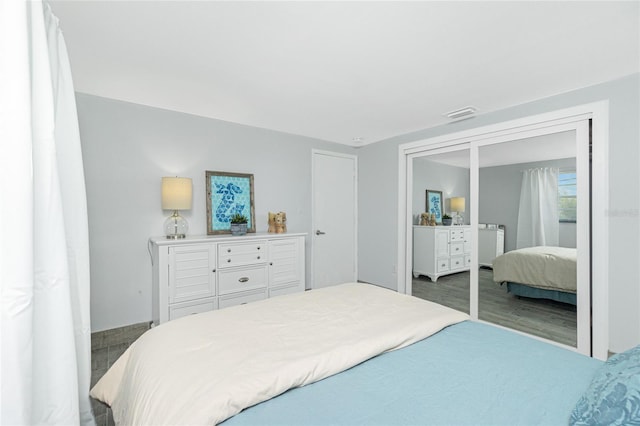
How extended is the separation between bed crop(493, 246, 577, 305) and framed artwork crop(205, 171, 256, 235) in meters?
2.87

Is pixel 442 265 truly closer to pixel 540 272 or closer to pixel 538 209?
pixel 540 272

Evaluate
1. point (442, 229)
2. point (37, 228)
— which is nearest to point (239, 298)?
point (37, 228)

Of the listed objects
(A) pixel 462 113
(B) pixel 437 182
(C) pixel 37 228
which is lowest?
(C) pixel 37 228

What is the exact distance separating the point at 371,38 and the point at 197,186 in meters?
2.38

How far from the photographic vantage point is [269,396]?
99 cm

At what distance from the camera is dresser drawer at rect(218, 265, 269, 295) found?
296cm

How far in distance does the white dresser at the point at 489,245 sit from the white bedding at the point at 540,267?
0.06 m

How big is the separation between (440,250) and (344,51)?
2697 millimetres

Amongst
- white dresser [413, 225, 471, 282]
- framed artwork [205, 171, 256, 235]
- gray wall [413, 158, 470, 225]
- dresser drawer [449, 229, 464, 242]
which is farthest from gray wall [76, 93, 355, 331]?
dresser drawer [449, 229, 464, 242]

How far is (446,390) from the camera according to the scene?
3.38ft

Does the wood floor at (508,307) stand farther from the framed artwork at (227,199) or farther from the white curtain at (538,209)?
the framed artwork at (227,199)

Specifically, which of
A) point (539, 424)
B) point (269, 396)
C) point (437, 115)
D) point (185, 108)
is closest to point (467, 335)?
point (539, 424)

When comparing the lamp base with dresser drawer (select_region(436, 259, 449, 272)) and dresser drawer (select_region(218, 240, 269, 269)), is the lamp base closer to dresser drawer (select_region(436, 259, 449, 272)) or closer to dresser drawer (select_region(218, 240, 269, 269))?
dresser drawer (select_region(218, 240, 269, 269))

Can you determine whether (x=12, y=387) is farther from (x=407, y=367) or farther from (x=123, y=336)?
(x=123, y=336)
